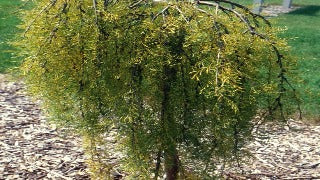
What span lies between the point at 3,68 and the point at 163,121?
17.6 ft

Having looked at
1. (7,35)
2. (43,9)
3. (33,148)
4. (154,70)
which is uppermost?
(43,9)

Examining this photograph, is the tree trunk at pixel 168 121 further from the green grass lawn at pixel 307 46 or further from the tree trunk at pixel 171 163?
the green grass lawn at pixel 307 46

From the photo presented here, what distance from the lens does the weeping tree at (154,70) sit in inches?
96.2

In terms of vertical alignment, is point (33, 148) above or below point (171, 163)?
below

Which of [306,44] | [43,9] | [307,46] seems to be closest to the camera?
[43,9]

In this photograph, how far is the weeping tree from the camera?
8.02 ft

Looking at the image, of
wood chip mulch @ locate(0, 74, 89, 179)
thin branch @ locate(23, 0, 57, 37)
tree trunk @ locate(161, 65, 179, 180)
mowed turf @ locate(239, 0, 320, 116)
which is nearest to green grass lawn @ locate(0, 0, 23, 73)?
wood chip mulch @ locate(0, 74, 89, 179)

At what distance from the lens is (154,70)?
242 centimetres

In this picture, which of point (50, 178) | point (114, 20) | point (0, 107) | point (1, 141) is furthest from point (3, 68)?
point (114, 20)

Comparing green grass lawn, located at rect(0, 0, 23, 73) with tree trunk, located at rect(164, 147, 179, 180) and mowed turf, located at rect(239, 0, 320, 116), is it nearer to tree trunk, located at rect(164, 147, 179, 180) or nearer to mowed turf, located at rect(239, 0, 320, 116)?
tree trunk, located at rect(164, 147, 179, 180)

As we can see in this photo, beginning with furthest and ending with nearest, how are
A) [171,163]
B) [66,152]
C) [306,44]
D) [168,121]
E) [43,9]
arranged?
1. [306,44]
2. [66,152]
3. [171,163]
4. [168,121]
5. [43,9]

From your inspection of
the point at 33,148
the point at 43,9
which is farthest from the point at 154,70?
the point at 33,148

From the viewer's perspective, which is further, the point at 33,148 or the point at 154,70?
the point at 33,148

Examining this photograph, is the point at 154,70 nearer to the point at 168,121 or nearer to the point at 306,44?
the point at 168,121
